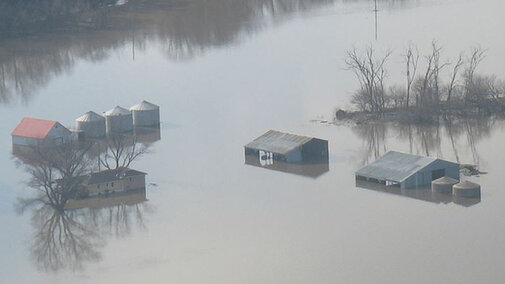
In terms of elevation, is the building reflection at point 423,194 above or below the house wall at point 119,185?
below

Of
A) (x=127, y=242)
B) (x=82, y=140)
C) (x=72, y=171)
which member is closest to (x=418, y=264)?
(x=127, y=242)

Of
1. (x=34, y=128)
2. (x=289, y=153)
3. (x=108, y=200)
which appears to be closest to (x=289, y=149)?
(x=289, y=153)

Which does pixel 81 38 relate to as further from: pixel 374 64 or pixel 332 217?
pixel 332 217

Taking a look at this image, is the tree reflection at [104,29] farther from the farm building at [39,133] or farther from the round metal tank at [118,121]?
the farm building at [39,133]

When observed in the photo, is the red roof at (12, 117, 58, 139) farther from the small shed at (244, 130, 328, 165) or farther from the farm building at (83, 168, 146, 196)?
the small shed at (244, 130, 328, 165)

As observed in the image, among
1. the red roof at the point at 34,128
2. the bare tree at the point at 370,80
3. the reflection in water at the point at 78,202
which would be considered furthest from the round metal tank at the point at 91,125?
the bare tree at the point at 370,80

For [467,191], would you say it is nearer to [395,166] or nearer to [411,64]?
[395,166]
